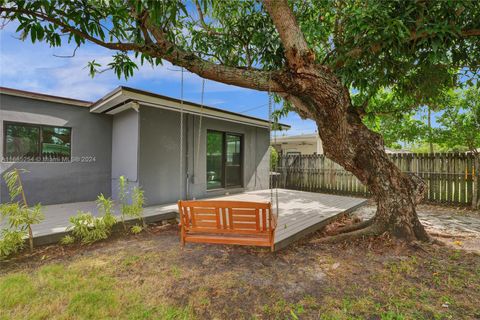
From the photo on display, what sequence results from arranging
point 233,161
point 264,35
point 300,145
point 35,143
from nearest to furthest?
point 264,35
point 35,143
point 233,161
point 300,145

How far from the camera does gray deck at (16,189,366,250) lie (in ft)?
12.9

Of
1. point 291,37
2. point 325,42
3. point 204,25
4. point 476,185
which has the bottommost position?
point 476,185

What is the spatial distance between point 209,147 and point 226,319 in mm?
5996

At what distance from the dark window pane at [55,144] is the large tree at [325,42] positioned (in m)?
3.94

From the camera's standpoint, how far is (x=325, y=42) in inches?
201

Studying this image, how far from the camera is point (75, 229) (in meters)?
3.99

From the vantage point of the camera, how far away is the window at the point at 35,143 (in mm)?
5781

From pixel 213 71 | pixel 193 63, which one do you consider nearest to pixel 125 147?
pixel 193 63

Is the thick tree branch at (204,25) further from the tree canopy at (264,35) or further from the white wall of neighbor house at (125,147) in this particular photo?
the white wall of neighbor house at (125,147)

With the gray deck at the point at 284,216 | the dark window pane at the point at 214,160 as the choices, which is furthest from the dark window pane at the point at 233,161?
the gray deck at the point at 284,216

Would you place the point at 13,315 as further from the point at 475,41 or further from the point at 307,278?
the point at 475,41

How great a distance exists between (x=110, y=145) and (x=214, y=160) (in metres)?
3.37

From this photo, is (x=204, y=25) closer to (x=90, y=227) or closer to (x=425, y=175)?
(x=90, y=227)

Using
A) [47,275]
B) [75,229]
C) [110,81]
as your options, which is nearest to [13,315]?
[47,275]
